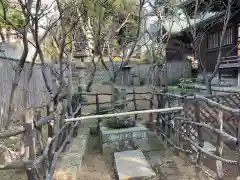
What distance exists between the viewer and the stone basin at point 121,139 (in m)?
5.69

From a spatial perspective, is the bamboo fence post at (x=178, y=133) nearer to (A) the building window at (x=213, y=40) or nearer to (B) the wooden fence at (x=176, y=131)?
(B) the wooden fence at (x=176, y=131)

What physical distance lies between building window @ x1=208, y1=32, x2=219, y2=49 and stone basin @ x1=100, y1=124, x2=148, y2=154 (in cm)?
987

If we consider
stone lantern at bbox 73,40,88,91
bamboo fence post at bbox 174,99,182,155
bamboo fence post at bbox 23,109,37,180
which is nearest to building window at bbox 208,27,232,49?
stone lantern at bbox 73,40,88,91

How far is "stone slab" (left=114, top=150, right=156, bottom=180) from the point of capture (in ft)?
13.5

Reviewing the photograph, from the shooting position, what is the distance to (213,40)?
14523mm

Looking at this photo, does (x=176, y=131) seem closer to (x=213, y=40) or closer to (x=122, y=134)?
(x=122, y=134)

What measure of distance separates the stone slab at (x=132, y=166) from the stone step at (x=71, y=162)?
0.64 m

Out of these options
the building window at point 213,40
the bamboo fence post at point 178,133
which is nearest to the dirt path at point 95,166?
the bamboo fence post at point 178,133

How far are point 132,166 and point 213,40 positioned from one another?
11.7m

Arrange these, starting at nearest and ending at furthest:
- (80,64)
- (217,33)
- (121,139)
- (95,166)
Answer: (95,166), (121,139), (80,64), (217,33)

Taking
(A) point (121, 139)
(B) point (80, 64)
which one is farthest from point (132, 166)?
(B) point (80, 64)

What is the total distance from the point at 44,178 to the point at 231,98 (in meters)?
3.52

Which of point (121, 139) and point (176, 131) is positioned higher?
point (176, 131)

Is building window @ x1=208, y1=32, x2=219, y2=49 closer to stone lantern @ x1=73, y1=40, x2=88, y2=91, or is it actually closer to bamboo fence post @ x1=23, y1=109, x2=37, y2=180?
stone lantern @ x1=73, y1=40, x2=88, y2=91
